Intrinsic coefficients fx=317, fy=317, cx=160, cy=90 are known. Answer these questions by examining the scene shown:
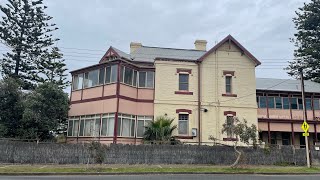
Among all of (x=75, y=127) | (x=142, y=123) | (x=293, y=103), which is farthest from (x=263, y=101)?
(x=75, y=127)

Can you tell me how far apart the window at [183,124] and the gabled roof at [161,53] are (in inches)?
241

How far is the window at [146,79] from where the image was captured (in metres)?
28.2

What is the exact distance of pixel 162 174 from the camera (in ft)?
57.1

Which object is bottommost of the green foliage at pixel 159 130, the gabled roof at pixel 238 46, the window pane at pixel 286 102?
the green foliage at pixel 159 130

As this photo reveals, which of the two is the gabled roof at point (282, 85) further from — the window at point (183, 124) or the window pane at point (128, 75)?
the window pane at point (128, 75)

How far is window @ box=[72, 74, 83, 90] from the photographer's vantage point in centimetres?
2925

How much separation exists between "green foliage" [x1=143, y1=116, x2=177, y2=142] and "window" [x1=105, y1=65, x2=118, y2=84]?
491cm

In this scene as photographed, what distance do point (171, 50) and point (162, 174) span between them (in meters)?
19.1

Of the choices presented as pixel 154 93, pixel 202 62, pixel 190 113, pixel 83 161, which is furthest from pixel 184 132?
pixel 83 161

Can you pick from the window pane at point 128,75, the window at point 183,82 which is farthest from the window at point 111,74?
the window at point 183,82

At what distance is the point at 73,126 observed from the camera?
2848cm

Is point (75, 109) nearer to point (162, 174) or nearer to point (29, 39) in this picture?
point (162, 174)

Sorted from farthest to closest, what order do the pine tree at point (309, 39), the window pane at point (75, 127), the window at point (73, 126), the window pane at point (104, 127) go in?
the pine tree at point (309, 39) < the window at point (73, 126) < the window pane at point (75, 127) < the window pane at point (104, 127)

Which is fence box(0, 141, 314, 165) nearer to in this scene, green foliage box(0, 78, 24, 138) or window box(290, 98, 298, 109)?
green foliage box(0, 78, 24, 138)
